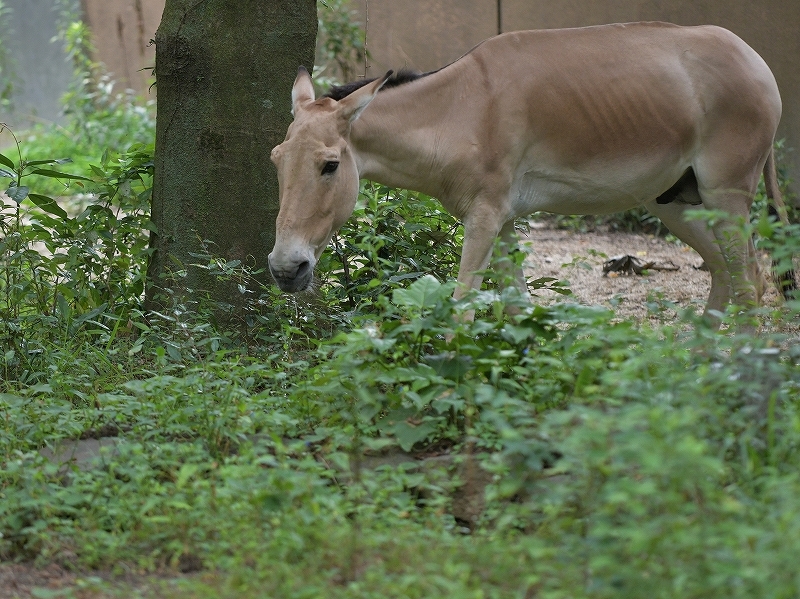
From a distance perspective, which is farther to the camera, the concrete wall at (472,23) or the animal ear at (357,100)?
the concrete wall at (472,23)

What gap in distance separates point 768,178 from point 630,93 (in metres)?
1.16

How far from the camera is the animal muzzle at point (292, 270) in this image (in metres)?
4.58

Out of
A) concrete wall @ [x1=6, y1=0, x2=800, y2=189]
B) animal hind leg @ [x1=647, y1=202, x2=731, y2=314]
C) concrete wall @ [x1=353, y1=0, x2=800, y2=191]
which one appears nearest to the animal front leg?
animal hind leg @ [x1=647, y1=202, x2=731, y2=314]

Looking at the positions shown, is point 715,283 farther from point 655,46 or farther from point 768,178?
point 655,46

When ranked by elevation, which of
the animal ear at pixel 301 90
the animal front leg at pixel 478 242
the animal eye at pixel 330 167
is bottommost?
the animal front leg at pixel 478 242

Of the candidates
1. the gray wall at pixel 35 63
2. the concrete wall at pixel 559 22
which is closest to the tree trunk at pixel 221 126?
the concrete wall at pixel 559 22

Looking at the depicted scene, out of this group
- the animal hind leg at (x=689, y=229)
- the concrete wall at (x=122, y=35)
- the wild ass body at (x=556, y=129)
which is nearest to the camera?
the wild ass body at (x=556, y=129)

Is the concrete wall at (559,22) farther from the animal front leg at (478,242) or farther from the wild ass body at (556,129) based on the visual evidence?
the animal front leg at (478,242)

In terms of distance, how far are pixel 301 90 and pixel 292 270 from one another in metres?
1.04

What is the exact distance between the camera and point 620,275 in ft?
26.3

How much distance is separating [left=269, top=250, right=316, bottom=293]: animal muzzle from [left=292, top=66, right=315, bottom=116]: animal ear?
2.75 feet

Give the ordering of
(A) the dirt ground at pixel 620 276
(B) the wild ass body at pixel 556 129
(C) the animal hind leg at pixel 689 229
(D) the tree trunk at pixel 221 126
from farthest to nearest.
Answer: (A) the dirt ground at pixel 620 276 < (C) the animal hind leg at pixel 689 229 < (D) the tree trunk at pixel 221 126 < (B) the wild ass body at pixel 556 129

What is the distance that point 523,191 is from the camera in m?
5.16

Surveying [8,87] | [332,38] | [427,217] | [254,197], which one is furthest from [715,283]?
[8,87]
